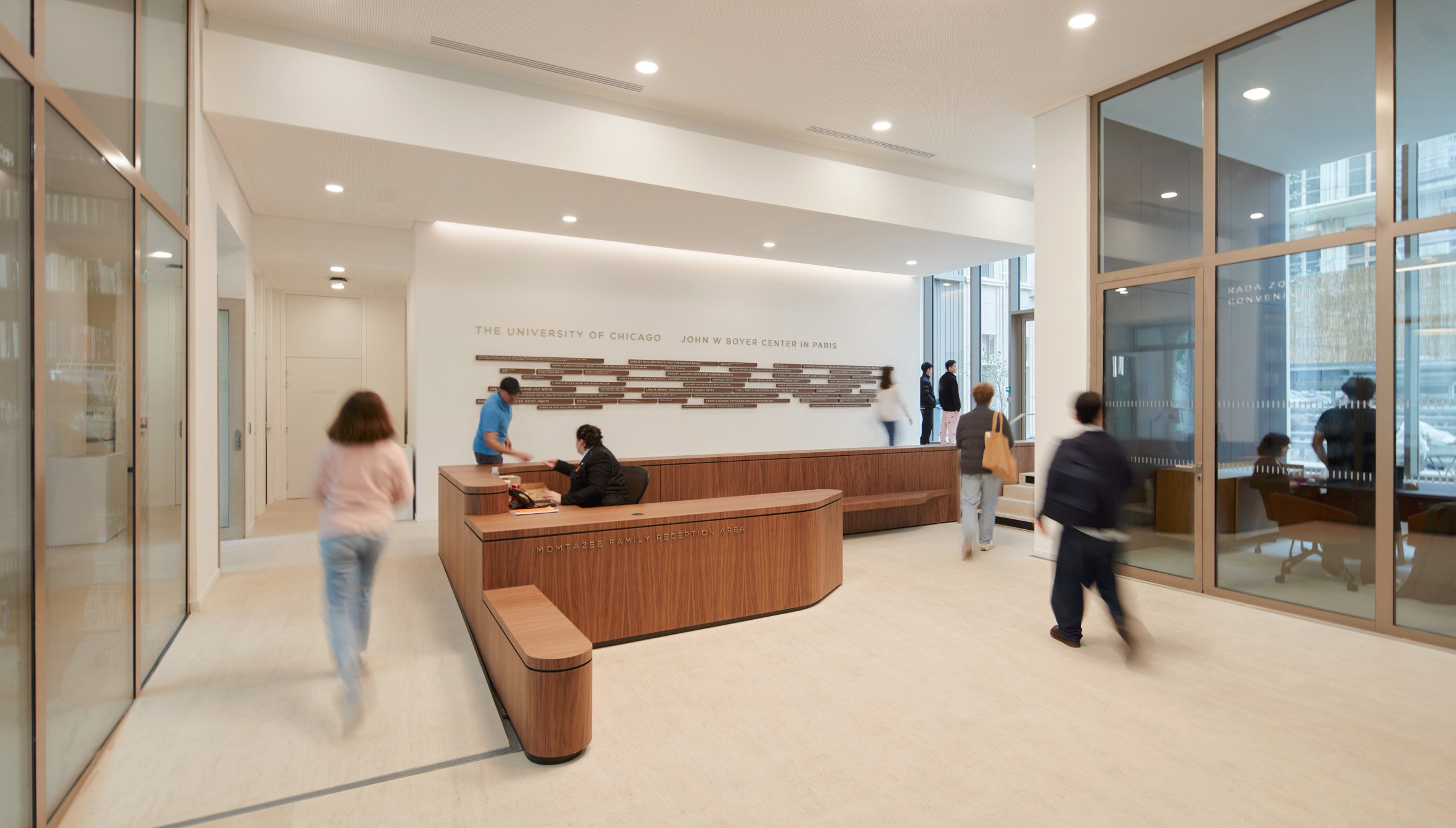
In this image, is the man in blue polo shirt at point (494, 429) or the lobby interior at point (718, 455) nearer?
the lobby interior at point (718, 455)

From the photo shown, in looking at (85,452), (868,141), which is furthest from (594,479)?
(868,141)

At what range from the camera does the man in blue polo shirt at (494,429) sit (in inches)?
265

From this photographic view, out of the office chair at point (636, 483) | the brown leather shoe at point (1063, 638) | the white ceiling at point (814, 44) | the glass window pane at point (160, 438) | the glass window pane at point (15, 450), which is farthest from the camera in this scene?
the office chair at point (636, 483)

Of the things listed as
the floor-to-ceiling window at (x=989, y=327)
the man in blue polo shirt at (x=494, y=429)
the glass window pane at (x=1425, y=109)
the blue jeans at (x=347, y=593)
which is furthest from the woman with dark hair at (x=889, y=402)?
the blue jeans at (x=347, y=593)

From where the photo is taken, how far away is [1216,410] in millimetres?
5582

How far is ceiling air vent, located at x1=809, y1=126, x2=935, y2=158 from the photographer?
7634 mm

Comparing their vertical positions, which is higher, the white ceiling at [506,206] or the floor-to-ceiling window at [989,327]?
the white ceiling at [506,206]

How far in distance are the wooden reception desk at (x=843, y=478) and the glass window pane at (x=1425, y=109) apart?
4049 millimetres

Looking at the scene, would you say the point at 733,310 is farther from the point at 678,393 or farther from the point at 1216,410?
the point at 1216,410

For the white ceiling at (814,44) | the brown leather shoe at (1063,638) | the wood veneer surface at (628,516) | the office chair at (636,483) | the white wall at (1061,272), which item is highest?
the white ceiling at (814,44)

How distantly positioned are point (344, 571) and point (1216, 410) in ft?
20.1

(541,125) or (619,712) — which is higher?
(541,125)

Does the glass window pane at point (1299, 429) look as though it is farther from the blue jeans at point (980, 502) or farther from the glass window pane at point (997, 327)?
the glass window pane at point (997, 327)

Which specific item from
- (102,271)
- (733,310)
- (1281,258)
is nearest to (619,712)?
(102,271)
